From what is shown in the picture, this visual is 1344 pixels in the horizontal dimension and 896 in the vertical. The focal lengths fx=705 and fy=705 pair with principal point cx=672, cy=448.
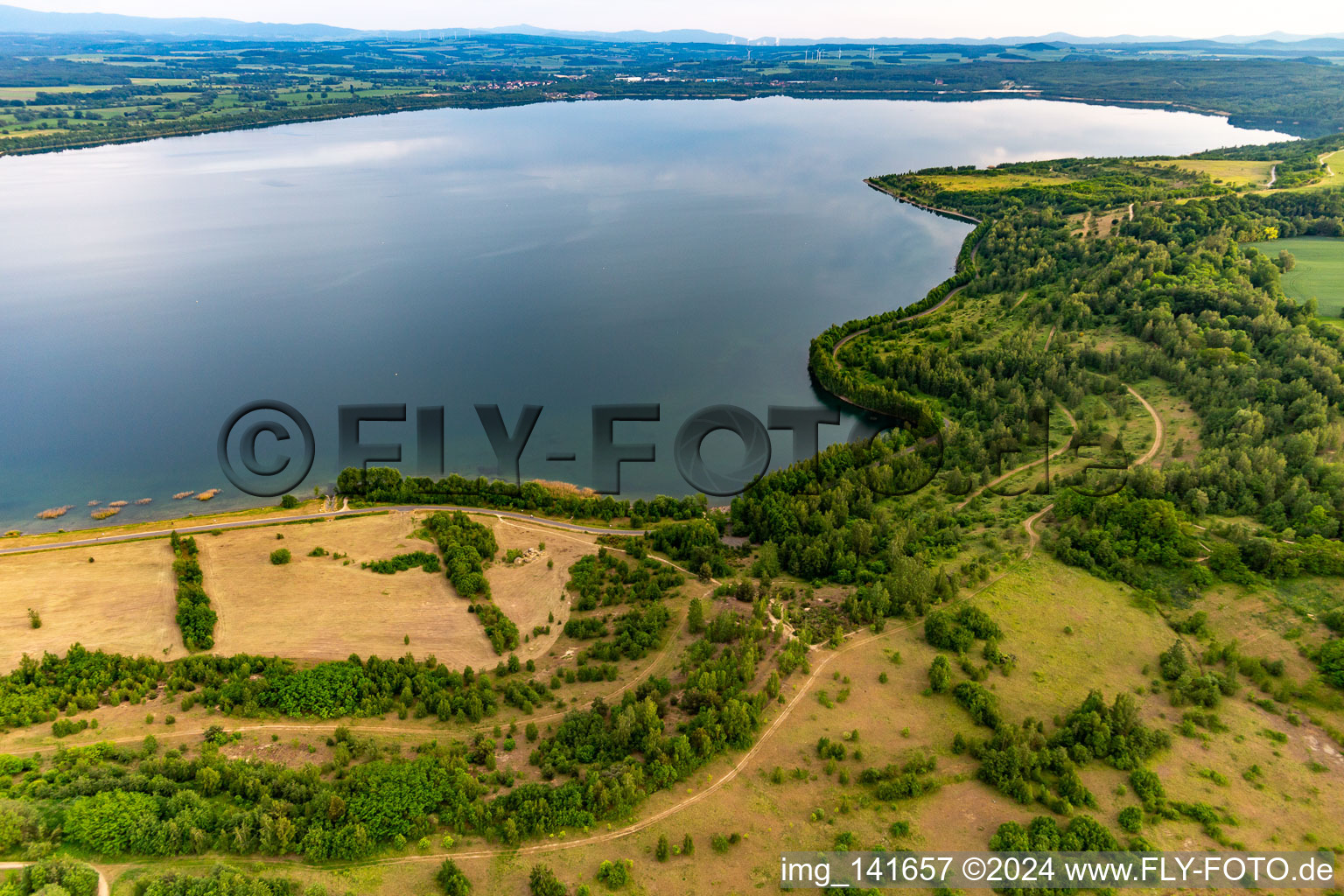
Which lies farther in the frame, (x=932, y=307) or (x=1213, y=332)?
(x=932, y=307)

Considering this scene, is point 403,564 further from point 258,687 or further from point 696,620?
point 696,620

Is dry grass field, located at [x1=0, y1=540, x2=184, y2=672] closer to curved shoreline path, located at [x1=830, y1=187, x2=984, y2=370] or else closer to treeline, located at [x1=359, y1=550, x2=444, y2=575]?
treeline, located at [x1=359, y1=550, x2=444, y2=575]

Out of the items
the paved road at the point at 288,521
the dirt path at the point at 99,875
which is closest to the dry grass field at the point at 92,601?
the paved road at the point at 288,521

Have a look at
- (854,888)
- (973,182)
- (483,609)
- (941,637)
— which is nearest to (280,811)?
(483,609)

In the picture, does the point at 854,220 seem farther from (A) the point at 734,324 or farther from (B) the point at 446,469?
(B) the point at 446,469

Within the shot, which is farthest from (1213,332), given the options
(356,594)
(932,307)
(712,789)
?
(356,594)

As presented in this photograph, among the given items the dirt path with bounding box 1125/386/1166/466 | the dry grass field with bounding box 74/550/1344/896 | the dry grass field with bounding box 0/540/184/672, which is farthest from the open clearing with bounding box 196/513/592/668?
the dirt path with bounding box 1125/386/1166/466

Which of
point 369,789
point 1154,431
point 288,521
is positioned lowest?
point 369,789
